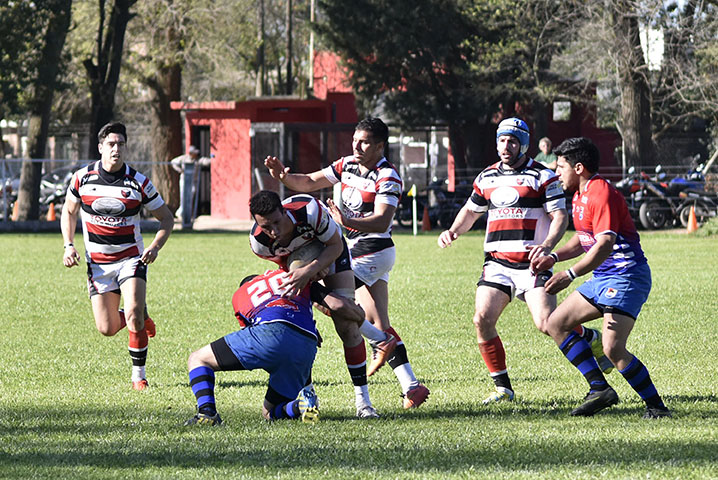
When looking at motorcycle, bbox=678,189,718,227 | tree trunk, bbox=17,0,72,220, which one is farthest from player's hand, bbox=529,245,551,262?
tree trunk, bbox=17,0,72,220

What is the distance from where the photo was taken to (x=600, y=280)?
6918 mm

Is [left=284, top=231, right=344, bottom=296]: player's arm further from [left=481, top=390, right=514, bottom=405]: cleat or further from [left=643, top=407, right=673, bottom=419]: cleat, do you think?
[left=643, top=407, right=673, bottom=419]: cleat

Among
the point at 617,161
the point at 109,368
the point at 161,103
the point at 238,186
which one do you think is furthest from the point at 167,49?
the point at 109,368

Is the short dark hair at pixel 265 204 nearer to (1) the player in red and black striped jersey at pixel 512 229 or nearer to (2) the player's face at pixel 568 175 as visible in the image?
(1) the player in red and black striped jersey at pixel 512 229

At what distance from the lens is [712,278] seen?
16719 mm

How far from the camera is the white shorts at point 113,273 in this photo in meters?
8.83

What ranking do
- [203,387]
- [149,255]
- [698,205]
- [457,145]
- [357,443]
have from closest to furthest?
[357,443] < [203,387] < [149,255] < [698,205] < [457,145]

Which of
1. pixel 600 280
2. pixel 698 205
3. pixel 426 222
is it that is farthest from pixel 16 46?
pixel 600 280

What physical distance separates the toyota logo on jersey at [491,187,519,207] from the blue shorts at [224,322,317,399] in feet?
5.70

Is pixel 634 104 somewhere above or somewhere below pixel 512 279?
above

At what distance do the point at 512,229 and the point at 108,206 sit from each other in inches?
132

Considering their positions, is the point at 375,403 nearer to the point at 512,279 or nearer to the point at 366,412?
the point at 366,412

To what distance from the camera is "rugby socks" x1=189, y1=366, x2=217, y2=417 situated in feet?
21.6

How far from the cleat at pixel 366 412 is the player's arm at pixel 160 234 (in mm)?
2450
